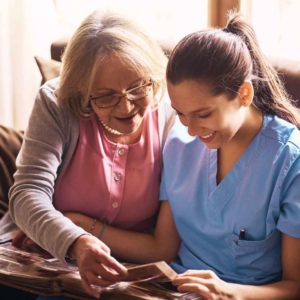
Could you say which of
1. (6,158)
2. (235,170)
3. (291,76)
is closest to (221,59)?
(235,170)

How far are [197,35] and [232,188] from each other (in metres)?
0.34

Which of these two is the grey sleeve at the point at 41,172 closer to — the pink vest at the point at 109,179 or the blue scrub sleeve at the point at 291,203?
the pink vest at the point at 109,179

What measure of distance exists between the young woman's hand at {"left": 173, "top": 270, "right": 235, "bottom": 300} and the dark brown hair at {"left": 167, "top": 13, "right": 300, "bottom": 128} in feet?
1.20

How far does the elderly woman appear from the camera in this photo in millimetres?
1452

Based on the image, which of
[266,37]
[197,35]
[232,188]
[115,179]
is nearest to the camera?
[197,35]

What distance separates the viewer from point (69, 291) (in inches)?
55.4

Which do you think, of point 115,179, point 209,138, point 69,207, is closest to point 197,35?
point 209,138

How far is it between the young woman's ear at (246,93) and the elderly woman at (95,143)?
10.3 inches

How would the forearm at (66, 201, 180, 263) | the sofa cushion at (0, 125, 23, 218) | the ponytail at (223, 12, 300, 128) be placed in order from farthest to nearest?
the sofa cushion at (0, 125, 23, 218)
the forearm at (66, 201, 180, 263)
the ponytail at (223, 12, 300, 128)

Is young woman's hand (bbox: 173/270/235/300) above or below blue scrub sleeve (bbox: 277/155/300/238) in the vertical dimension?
below

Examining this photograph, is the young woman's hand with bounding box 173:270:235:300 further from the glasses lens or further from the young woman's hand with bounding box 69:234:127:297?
the glasses lens

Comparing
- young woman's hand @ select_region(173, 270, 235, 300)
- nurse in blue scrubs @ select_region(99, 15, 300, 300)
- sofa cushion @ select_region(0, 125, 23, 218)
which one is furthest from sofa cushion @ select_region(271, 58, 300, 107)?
sofa cushion @ select_region(0, 125, 23, 218)

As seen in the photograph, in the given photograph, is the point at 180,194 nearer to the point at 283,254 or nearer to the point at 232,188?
the point at 232,188

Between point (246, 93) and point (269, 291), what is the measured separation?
1.35 feet
